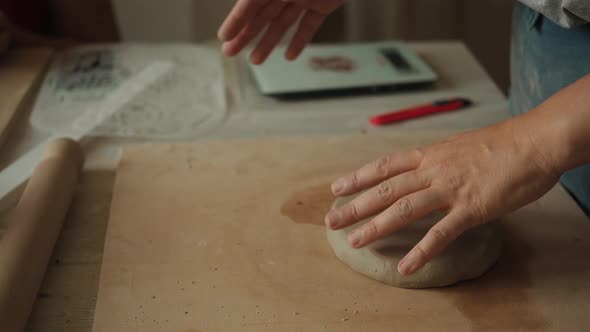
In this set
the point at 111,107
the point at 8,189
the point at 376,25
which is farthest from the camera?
the point at 376,25

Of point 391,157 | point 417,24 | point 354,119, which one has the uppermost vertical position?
point 391,157

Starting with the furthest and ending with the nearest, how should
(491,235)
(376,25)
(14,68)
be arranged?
1. (376,25)
2. (14,68)
3. (491,235)

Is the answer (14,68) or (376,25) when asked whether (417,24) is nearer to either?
(376,25)

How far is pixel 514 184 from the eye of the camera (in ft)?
2.52

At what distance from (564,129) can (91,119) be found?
2.75 feet

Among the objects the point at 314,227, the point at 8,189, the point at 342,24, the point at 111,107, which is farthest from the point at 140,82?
the point at 342,24

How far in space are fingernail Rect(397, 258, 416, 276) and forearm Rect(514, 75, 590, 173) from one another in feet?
0.68

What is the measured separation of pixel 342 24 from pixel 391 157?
148cm

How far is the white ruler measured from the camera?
3.22ft

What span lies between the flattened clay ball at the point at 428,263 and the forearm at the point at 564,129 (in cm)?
14

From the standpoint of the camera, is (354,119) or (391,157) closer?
(391,157)

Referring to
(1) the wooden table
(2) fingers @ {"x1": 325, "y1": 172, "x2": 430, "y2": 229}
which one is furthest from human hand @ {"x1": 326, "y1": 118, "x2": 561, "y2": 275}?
(1) the wooden table

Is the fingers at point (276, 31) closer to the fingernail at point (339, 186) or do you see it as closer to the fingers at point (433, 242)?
the fingernail at point (339, 186)

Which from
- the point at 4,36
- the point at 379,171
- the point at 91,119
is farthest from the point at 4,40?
the point at 379,171
